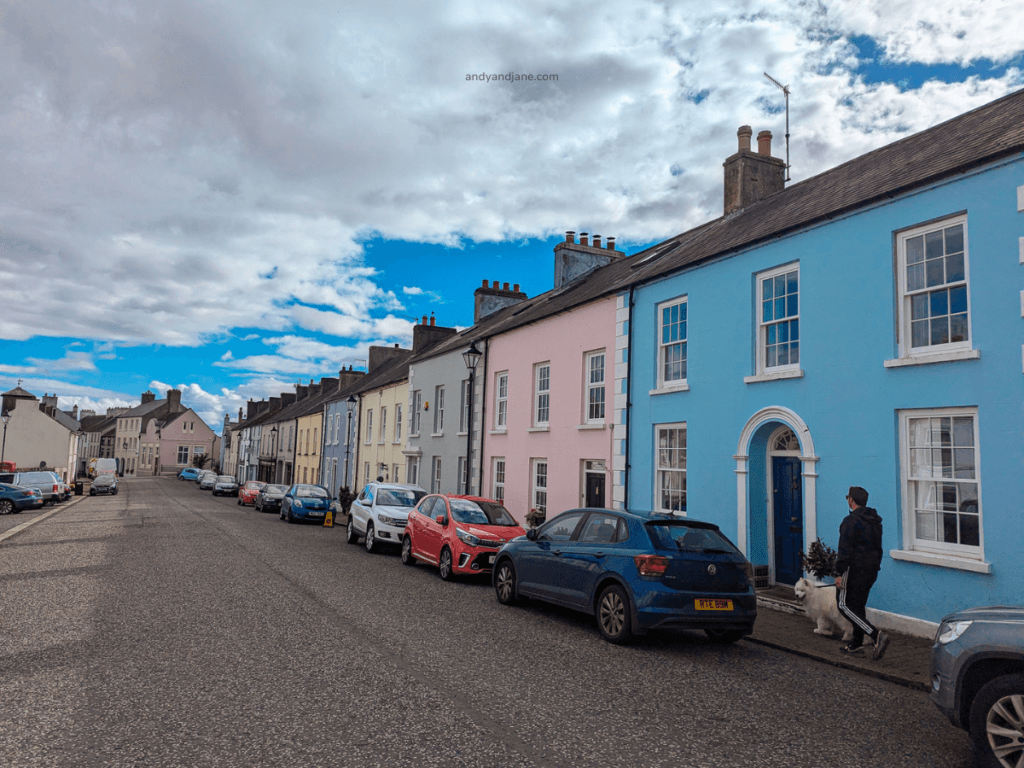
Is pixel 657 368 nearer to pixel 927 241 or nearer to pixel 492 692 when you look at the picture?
pixel 927 241

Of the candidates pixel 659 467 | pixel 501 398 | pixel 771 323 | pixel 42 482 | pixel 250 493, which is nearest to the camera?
pixel 771 323

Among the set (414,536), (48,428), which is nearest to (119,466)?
(48,428)

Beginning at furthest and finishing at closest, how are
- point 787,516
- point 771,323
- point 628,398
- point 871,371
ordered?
1. point 628,398
2. point 771,323
3. point 787,516
4. point 871,371

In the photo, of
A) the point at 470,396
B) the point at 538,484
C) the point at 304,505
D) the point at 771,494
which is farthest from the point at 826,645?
the point at 304,505

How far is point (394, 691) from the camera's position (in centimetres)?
559

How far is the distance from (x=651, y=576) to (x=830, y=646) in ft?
7.78

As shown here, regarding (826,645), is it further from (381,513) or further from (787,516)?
(381,513)

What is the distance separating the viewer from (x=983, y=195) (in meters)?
8.47

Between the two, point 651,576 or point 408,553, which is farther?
Answer: point 408,553

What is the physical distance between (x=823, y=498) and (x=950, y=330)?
286cm

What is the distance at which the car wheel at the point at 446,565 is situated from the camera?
12.4 meters

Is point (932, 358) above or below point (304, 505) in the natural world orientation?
above

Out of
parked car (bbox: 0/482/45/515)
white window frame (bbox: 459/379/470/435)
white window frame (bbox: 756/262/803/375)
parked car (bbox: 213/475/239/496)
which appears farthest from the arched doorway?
parked car (bbox: 213/475/239/496)

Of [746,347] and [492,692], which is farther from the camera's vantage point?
[746,347]
